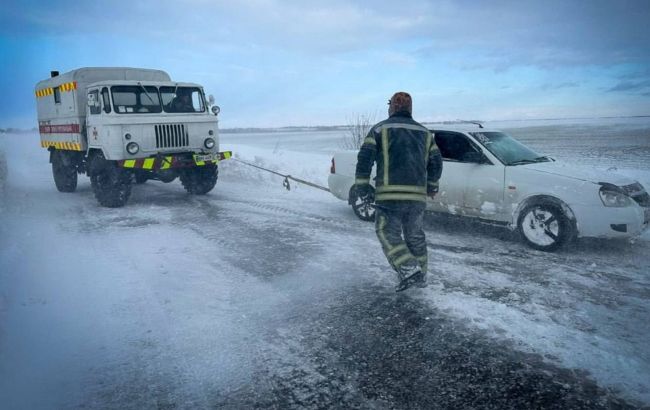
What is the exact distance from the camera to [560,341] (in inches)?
129

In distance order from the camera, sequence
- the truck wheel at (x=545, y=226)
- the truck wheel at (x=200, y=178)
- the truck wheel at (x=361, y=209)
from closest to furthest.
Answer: the truck wheel at (x=545, y=226), the truck wheel at (x=361, y=209), the truck wheel at (x=200, y=178)

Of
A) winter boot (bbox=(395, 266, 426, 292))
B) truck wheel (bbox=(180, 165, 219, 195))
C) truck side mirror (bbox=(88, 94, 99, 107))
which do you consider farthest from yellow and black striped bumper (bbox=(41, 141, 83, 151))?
winter boot (bbox=(395, 266, 426, 292))

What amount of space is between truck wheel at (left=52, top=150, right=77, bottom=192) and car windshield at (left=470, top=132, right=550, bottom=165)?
9632mm

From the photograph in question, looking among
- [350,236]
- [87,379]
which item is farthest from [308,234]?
[87,379]

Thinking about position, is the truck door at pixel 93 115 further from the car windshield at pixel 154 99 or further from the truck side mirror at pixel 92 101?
the car windshield at pixel 154 99

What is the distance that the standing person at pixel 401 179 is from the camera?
4.08 metres

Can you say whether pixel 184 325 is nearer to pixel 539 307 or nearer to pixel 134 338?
pixel 134 338

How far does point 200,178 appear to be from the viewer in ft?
32.8

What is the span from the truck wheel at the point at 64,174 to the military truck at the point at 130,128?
10 centimetres

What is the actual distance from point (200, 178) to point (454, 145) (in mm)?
6070

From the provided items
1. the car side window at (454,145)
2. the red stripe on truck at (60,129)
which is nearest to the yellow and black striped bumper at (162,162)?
the red stripe on truck at (60,129)

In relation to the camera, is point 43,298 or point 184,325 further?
point 43,298

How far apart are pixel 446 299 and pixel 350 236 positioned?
2.49 metres

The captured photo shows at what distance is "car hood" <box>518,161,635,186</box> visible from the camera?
218 inches
